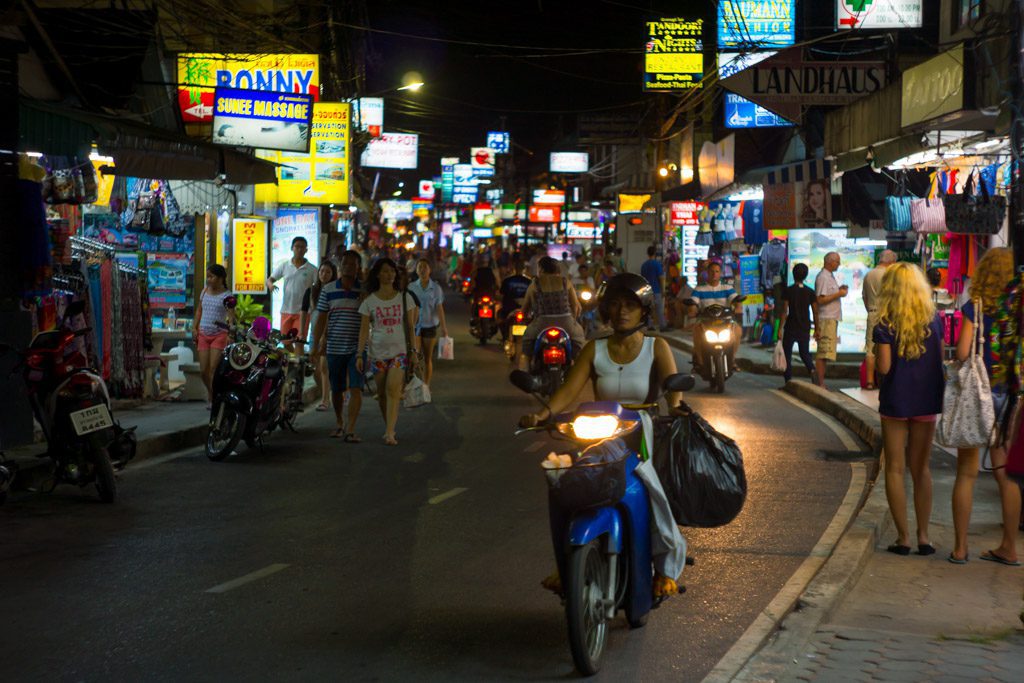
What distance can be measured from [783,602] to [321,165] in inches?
804

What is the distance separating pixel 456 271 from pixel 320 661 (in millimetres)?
57096

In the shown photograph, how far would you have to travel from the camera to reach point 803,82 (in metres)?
20.4

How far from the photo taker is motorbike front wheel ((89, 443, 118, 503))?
991 cm

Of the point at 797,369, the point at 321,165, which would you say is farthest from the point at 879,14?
the point at 321,165

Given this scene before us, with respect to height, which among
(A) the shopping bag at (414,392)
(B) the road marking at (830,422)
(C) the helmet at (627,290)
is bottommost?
(B) the road marking at (830,422)

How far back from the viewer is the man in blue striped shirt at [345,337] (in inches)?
542

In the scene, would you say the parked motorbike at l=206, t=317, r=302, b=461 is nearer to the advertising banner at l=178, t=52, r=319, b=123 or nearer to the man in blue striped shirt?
the man in blue striped shirt

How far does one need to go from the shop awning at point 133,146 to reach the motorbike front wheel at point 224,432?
307 cm

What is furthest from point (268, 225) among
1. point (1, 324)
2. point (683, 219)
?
point (683, 219)

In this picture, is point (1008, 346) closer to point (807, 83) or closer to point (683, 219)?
point (807, 83)

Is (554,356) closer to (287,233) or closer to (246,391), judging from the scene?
(246,391)

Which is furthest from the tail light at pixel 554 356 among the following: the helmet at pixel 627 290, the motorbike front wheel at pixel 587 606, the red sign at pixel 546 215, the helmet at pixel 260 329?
the red sign at pixel 546 215

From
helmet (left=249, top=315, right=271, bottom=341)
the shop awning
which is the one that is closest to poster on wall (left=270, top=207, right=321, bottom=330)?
the shop awning

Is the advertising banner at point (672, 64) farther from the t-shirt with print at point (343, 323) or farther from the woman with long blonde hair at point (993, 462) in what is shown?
the woman with long blonde hair at point (993, 462)
